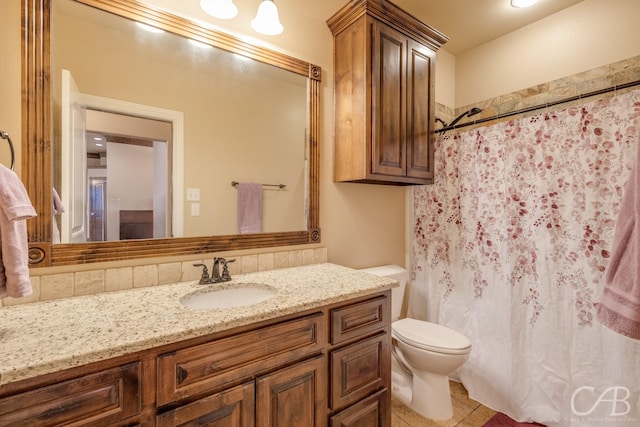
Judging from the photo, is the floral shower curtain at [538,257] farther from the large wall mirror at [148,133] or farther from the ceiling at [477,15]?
the large wall mirror at [148,133]

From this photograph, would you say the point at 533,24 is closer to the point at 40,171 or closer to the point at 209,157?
the point at 209,157

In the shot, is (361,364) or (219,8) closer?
(361,364)

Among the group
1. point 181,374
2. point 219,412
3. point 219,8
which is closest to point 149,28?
point 219,8

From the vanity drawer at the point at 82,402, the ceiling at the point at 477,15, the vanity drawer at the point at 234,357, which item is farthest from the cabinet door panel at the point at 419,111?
the vanity drawer at the point at 82,402

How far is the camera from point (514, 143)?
1687 mm

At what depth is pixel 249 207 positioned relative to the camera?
4.91 feet

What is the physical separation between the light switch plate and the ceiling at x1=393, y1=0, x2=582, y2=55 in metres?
1.85

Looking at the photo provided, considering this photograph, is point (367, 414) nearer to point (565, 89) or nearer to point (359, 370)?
point (359, 370)

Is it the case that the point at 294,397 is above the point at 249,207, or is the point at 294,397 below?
below

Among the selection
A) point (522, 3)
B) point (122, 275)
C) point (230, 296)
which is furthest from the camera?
point (522, 3)

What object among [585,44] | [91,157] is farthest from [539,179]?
[91,157]

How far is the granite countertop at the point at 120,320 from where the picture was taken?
0.65 metres

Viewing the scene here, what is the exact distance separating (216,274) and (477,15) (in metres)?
2.44

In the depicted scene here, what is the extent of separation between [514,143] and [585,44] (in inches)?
35.6
